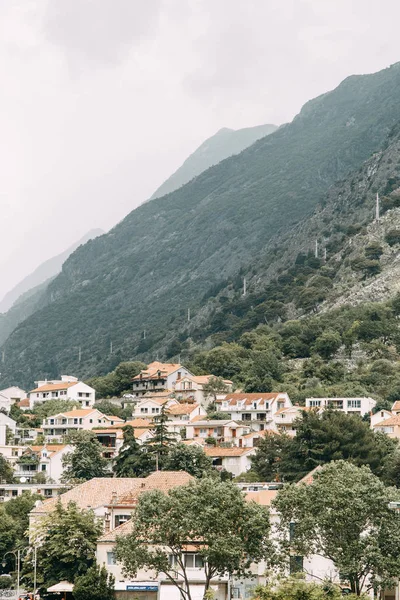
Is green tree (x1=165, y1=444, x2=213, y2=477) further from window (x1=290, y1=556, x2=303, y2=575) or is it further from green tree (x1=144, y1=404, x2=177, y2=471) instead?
window (x1=290, y1=556, x2=303, y2=575)

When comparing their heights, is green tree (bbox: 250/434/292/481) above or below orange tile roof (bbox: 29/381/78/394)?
below

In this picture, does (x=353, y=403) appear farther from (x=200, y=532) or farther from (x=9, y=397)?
(x=200, y=532)

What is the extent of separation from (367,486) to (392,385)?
7363 cm

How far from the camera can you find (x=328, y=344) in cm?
14588

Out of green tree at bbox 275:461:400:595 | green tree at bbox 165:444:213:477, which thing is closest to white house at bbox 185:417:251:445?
green tree at bbox 165:444:213:477

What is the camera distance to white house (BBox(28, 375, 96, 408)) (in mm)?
143500

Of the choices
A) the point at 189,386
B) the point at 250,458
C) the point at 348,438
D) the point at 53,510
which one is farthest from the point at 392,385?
the point at 53,510

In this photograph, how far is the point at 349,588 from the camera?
179 ft

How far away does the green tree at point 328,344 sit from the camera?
146125 millimetres

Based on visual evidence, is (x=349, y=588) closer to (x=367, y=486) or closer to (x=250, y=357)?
(x=367, y=486)

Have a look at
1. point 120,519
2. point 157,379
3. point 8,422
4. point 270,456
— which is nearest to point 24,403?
point 157,379

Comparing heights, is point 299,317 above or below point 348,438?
above

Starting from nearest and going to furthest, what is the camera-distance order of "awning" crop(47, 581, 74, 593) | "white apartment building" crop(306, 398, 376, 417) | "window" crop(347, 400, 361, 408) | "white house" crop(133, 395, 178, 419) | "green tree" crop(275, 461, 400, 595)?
"green tree" crop(275, 461, 400, 595)
"awning" crop(47, 581, 74, 593)
"white apartment building" crop(306, 398, 376, 417)
"window" crop(347, 400, 361, 408)
"white house" crop(133, 395, 178, 419)

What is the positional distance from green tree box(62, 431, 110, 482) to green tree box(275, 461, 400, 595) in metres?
45.2
